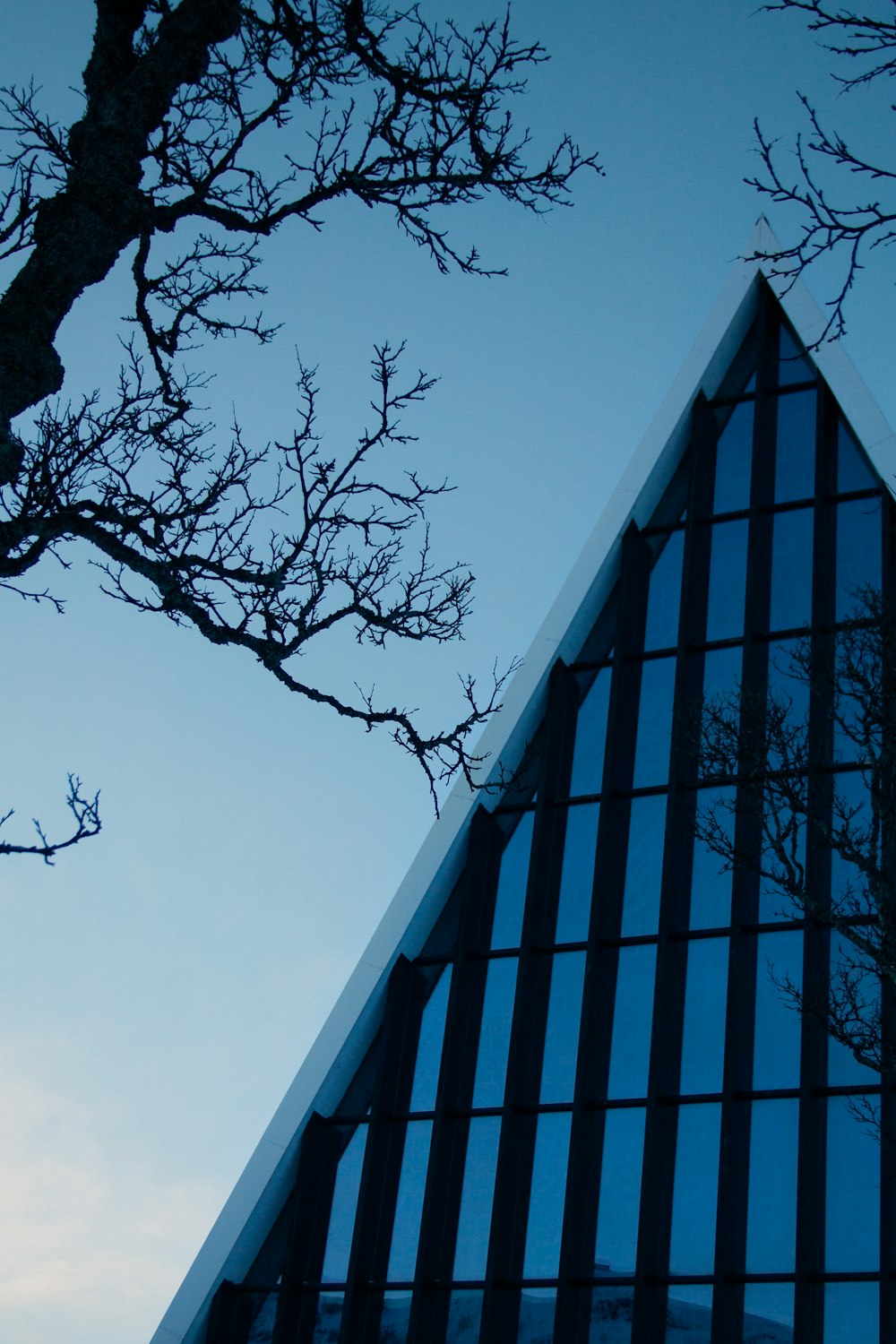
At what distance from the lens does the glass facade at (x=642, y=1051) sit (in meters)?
16.5

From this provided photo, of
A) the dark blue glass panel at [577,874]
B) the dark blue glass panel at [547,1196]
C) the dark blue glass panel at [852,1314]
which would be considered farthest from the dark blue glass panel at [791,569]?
the dark blue glass panel at [852,1314]

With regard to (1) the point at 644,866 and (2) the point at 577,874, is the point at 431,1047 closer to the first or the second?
(2) the point at 577,874

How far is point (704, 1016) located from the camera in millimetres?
18047

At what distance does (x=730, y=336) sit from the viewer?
2327 centimetres

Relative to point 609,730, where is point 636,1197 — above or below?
below

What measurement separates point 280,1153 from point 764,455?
12.1 m

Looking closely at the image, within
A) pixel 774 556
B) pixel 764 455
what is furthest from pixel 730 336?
pixel 774 556

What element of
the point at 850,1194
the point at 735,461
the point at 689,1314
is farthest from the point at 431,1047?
the point at 735,461

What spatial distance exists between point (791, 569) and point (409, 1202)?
10.0 m

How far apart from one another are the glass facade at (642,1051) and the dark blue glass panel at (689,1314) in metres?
0.03

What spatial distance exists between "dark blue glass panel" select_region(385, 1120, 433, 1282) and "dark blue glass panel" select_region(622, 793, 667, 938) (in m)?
3.74

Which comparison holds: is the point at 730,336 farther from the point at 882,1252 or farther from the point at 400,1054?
the point at 882,1252

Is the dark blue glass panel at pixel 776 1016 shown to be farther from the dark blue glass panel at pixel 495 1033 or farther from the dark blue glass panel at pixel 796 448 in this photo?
the dark blue glass panel at pixel 796 448

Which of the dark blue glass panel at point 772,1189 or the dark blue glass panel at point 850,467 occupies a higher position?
the dark blue glass panel at point 850,467
